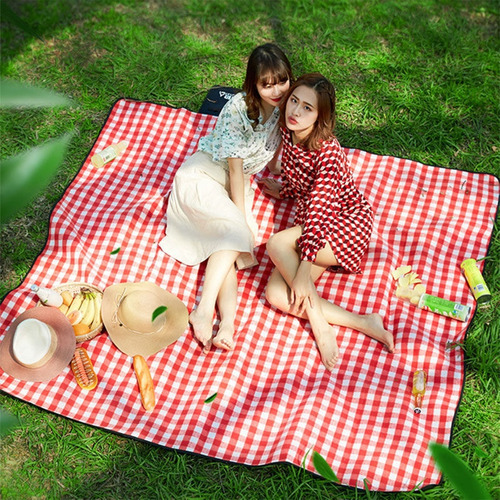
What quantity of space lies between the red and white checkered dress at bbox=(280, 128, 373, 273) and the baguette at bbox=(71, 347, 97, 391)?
110cm

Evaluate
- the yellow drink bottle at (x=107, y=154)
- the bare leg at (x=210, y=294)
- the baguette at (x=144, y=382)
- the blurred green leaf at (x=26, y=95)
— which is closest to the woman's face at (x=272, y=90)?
the bare leg at (x=210, y=294)

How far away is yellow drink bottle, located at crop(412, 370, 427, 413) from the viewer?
9.08 feet

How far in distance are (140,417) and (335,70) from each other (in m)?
2.59

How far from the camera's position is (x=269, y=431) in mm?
2754

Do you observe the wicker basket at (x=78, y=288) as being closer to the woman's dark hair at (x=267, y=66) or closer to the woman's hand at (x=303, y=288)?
the woman's hand at (x=303, y=288)

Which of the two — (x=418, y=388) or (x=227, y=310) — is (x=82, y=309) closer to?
(x=227, y=310)

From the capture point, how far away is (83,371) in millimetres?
2877

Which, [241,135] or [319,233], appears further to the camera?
[241,135]

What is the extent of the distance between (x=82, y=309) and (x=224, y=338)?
26.9 inches

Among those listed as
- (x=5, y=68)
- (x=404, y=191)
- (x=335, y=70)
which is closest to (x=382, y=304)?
(x=404, y=191)

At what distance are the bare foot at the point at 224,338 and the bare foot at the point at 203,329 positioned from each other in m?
0.04

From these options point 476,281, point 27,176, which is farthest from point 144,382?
point 27,176

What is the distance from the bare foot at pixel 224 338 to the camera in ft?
9.55

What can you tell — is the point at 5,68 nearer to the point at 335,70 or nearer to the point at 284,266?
the point at 335,70
